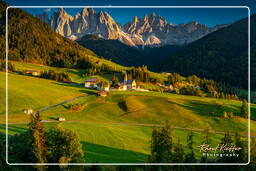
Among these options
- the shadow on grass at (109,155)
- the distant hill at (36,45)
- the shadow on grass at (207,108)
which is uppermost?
the distant hill at (36,45)

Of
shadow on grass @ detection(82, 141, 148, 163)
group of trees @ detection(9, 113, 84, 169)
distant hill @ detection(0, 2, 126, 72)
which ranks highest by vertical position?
distant hill @ detection(0, 2, 126, 72)

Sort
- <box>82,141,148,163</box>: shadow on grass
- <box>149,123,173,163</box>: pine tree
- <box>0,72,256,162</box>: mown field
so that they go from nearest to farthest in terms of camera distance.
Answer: <box>149,123,173,163</box>: pine tree < <box>82,141,148,163</box>: shadow on grass < <box>0,72,256,162</box>: mown field

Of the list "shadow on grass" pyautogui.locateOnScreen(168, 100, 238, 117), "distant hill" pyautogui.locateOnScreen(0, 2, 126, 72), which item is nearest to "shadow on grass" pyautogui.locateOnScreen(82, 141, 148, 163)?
"shadow on grass" pyautogui.locateOnScreen(168, 100, 238, 117)

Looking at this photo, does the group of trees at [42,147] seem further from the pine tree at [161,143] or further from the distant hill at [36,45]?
the distant hill at [36,45]

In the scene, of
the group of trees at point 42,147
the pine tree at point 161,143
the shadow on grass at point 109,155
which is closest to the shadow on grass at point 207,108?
the shadow on grass at point 109,155

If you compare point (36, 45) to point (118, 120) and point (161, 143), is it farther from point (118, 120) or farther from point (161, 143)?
point (161, 143)

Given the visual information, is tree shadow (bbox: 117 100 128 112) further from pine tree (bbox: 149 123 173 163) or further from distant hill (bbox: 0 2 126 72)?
distant hill (bbox: 0 2 126 72)
